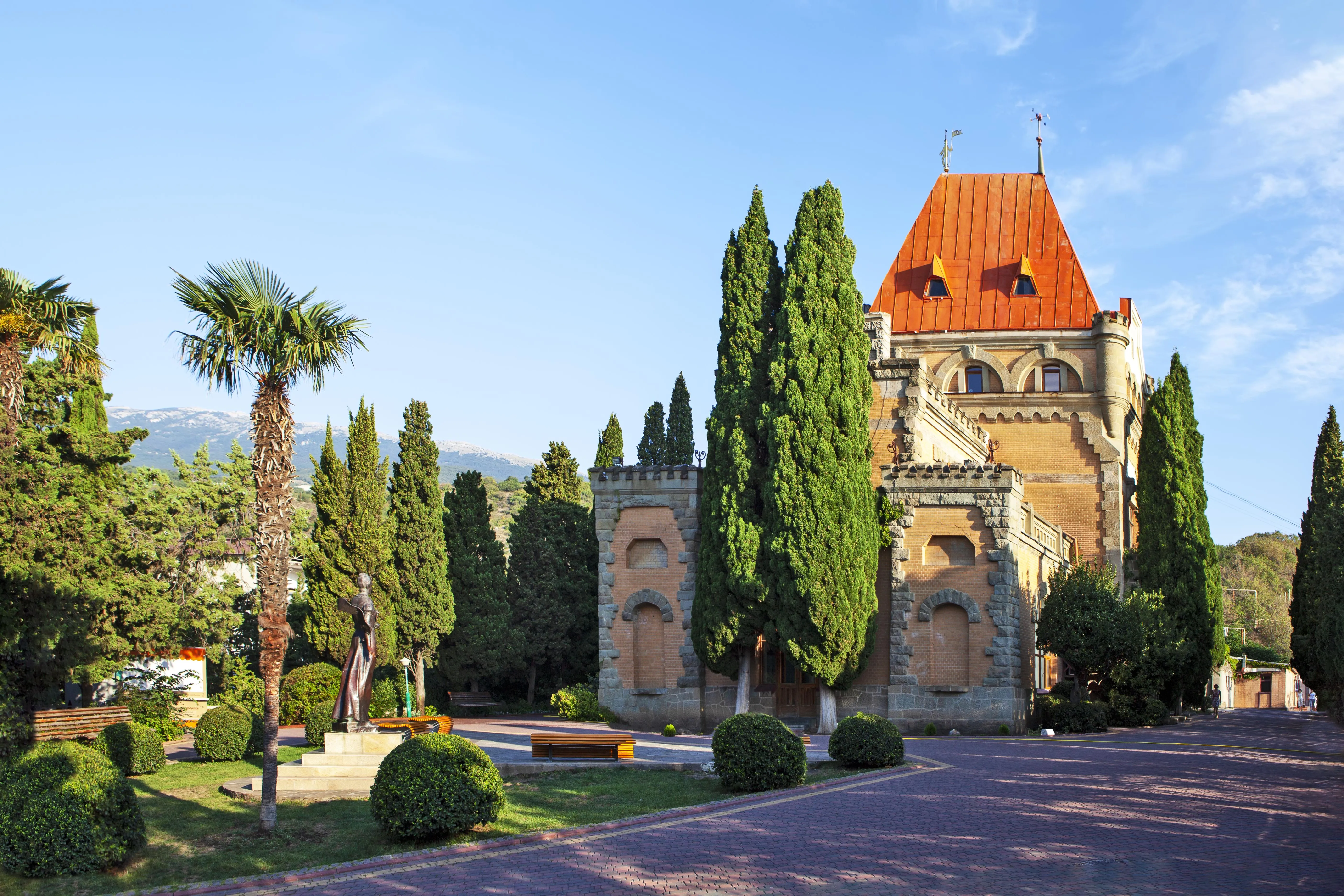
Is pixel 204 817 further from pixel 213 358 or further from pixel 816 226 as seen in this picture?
pixel 816 226

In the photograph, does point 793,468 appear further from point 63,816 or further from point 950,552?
point 63,816

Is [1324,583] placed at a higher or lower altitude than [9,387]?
lower

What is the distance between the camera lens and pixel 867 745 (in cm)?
2069

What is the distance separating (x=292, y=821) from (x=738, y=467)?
51.1 ft

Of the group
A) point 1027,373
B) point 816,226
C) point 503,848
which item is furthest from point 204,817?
point 1027,373

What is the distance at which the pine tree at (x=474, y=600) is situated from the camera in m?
38.7

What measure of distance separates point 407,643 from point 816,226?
18.3 meters

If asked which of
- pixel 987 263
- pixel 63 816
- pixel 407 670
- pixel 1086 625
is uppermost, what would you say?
pixel 987 263

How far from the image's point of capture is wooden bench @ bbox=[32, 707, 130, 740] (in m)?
21.5

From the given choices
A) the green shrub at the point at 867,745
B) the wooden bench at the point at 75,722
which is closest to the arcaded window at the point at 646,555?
the green shrub at the point at 867,745

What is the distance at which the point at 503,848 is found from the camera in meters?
14.0

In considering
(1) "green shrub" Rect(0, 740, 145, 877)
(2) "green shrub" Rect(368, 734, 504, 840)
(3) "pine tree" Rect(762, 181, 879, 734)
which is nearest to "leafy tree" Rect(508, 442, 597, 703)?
(3) "pine tree" Rect(762, 181, 879, 734)

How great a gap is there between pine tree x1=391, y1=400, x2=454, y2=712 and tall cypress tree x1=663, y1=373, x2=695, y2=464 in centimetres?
1096

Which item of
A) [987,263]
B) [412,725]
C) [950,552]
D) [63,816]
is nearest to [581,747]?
[412,725]
